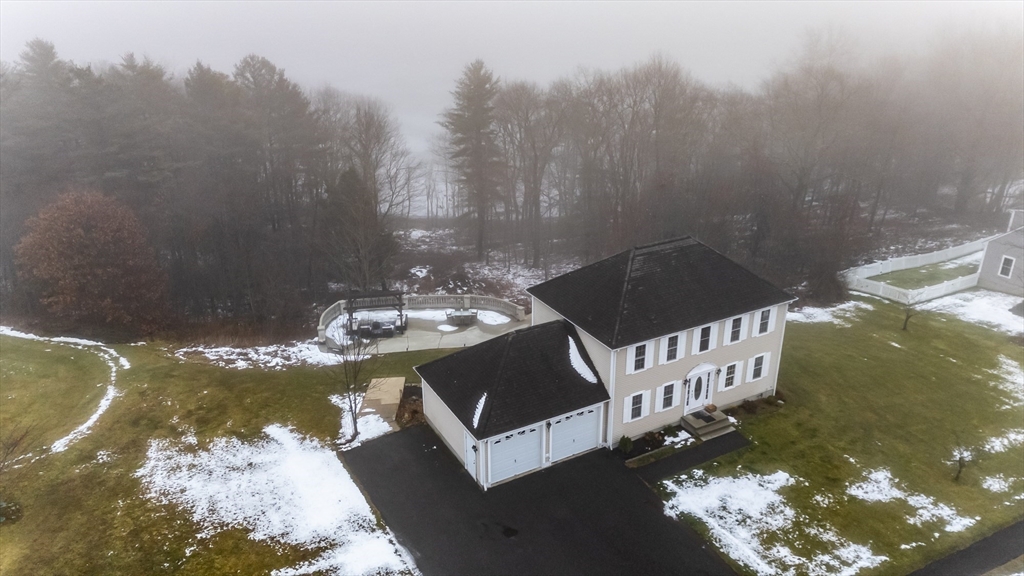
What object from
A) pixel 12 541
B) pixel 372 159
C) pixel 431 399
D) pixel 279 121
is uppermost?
pixel 279 121

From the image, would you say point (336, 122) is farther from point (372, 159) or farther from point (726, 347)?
point (726, 347)

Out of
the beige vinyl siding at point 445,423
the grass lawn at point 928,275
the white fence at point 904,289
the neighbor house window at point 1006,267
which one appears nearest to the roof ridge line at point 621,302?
the beige vinyl siding at point 445,423

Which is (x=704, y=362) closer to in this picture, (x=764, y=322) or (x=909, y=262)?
(x=764, y=322)

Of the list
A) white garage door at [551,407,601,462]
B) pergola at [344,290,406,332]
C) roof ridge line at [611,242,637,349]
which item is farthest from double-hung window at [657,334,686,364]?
pergola at [344,290,406,332]

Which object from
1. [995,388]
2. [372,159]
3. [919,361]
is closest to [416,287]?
[372,159]

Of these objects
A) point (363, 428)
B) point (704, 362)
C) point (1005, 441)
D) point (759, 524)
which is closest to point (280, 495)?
point (363, 428)

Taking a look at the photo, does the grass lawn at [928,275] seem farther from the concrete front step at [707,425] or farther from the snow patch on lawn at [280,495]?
the snow patch on lawn at [280,495]

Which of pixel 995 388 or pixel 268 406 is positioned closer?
pixel 268 406
